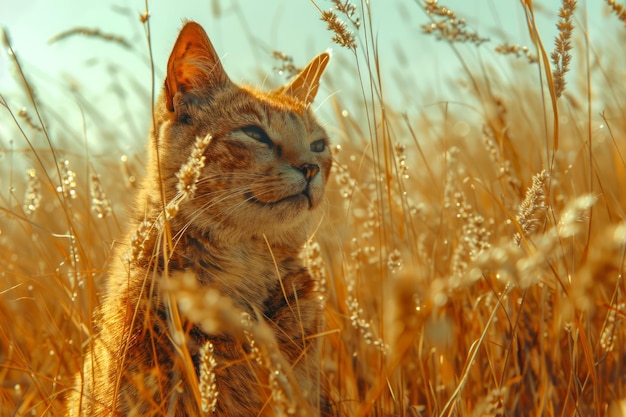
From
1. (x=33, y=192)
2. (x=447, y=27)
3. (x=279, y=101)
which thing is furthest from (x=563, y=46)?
(x=33, y=192)

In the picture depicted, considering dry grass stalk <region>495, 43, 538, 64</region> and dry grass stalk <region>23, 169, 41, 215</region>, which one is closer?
dry grass stalk <region>23, 169, 41, 215</region>

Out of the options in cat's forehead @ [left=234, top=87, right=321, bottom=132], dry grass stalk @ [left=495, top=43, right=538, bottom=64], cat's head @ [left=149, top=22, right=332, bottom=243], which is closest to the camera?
cat's head @ [left=149, top=22, right=332, bottom=243]

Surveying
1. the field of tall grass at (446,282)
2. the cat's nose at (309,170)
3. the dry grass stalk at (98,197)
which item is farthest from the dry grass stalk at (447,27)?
the dry grass stalk at (98,197)

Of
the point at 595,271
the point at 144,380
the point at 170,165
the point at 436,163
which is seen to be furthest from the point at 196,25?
the point at 436,163

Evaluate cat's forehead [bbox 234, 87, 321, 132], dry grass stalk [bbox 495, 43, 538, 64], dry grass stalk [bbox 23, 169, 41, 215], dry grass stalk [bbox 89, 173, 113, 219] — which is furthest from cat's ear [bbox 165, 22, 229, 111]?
dry grass stalk [bbox 495, 43, 538, 64]

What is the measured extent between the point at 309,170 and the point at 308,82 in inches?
30.0

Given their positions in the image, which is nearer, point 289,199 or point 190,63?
point 289,199

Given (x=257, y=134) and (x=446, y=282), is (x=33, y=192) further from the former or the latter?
(x=446, y=282)

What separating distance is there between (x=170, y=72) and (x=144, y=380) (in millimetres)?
1024

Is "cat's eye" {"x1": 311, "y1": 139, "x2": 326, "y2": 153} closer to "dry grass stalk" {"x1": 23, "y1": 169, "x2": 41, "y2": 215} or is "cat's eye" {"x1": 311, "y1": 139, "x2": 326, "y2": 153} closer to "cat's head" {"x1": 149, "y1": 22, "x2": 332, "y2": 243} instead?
"cat's head" {"x1": 149, "y1": 22, "x2": 332, "y2": 243}

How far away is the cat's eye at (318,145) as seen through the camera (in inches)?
91.4

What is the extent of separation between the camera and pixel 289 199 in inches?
74.4

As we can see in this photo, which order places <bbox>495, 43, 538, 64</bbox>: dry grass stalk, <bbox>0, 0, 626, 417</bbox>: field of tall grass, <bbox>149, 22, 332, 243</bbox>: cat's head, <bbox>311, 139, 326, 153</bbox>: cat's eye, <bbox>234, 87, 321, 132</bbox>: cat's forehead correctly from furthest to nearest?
<bbox>311, 139, 326, 153</bbox>: cat's eye, <bbox>234, 87, 321, 132</bbox>: cat's forehead, <bbox>495, 43, 538, 64</bbox>: dry grass stalk, <bbox>149, 22, 332, 243</bbox>: cat's head, <bbox>0, 0, 626, 417</bbox>: field of tall grass

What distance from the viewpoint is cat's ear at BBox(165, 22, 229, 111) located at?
1947mm
